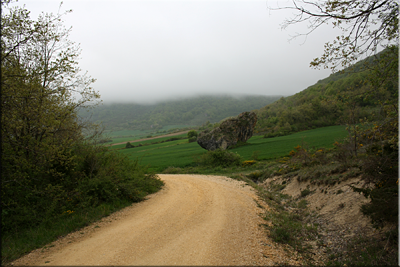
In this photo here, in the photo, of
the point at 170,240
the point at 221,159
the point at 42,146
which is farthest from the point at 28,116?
the point at 221,159

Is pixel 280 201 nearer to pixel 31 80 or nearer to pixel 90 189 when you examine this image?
pixel 90 189

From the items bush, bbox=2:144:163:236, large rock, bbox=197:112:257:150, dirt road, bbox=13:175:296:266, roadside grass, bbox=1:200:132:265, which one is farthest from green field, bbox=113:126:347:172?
dirt road, bbox=13:175:296:266

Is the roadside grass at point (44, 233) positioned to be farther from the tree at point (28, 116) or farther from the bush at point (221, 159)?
the bush at point (221, 159)

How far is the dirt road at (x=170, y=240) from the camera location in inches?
229

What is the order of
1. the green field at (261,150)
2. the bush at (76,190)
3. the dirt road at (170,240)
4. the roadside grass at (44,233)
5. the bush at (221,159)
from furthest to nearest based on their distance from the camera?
the green field at (261,150), the bush at (221,159), the bush at (76,190), the roadside grass at (44,233), the dirt road at (170,240)

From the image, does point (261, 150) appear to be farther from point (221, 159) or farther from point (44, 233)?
point (44, 233)

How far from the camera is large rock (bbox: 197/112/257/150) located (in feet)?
160

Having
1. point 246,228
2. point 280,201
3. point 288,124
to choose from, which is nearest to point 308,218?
point 280,201

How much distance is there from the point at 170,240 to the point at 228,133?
147 feet

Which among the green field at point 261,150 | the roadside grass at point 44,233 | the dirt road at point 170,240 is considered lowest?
the green field at point 261,150

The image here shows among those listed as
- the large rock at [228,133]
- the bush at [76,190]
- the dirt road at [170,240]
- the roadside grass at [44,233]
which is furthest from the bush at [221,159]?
the roadside grass at [44,233]

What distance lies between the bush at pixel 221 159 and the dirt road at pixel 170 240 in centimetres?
2299

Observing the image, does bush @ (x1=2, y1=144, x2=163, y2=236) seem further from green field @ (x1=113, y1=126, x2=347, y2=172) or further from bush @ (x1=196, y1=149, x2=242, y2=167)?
bush @ (x1=196, y1=149, x2=242, y2=167)

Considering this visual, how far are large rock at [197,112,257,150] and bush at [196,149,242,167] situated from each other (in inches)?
500
